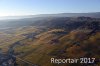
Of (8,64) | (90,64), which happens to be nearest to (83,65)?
(90,64)

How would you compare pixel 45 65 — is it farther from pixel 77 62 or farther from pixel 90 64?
pixel 90 64

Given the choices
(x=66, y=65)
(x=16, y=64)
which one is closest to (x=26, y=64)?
(x=16, y=64)

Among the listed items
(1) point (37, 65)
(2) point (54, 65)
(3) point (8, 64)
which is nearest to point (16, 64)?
(3) point (8, 64)

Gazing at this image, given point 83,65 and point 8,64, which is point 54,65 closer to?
point 83,65

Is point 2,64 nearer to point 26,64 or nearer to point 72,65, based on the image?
point 26,64

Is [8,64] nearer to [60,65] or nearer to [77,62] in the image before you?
[60,65]
